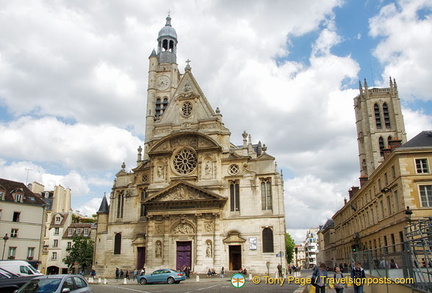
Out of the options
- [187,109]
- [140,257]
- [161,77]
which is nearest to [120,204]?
[140,257]

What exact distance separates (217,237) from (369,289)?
1870 centimetres

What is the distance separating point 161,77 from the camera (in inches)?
2036

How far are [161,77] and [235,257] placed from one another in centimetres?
2835

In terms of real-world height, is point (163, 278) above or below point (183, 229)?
below

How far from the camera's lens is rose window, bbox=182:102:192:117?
38.6 metres

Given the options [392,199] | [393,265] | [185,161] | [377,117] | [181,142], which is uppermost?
[377,117]

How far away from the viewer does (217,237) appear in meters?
32.9

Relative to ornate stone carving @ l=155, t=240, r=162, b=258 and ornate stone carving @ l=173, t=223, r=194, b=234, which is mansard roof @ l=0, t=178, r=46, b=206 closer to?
ornate stone carving @ l=155, t=240, r=162, b=258

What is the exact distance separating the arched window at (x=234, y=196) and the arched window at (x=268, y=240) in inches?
129

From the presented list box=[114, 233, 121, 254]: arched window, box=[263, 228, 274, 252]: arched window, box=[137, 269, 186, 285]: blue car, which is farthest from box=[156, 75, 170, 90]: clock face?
box=[137, 269, 186, 285]: blue car

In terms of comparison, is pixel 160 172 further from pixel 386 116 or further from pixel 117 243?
pixel 386 116

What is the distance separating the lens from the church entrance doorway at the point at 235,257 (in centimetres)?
3303

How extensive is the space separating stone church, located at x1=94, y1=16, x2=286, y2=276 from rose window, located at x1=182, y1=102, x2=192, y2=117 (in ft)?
0.34

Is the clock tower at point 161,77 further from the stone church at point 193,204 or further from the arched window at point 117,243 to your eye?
the arched window at point 117,243
